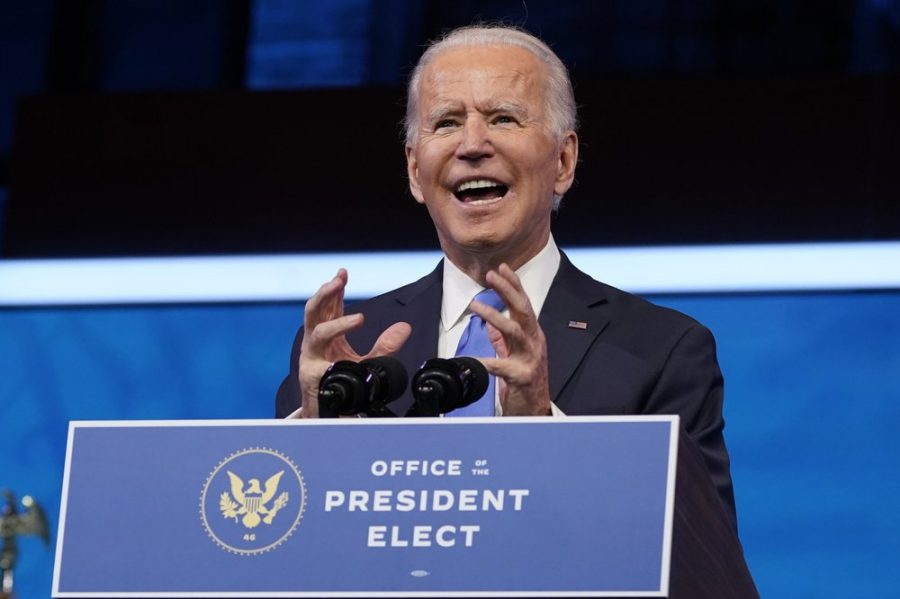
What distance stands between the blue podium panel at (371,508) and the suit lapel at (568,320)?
0.62 m

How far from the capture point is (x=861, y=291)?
365 centimetres

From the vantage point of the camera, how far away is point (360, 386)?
166 cm

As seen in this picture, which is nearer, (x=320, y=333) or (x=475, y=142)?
(x=320, y=333)

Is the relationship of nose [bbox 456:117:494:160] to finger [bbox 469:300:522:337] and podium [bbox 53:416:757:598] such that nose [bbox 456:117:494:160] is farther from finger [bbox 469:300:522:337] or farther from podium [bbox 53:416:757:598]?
podium [bbox 53:416:757:598]

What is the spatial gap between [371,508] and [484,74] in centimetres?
96

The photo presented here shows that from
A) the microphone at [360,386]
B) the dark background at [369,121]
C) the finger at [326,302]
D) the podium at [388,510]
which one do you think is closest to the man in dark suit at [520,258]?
the finger at [326,302]

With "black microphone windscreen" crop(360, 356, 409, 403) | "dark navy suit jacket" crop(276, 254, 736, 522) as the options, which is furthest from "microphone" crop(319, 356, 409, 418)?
"dark navy suit jacket" crop(276, 254, 736, 522)

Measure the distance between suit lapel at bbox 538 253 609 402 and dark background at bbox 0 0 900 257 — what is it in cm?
150

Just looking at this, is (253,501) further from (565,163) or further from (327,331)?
(565,163)

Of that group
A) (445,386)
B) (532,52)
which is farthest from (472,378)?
(532,52)

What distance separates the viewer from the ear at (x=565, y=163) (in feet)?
7.91

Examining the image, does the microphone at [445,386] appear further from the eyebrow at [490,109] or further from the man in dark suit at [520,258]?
the eyebrow at [490,109]

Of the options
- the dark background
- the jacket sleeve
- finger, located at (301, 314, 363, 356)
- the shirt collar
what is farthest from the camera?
the dark background

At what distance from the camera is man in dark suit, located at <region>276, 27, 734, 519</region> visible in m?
2.11
